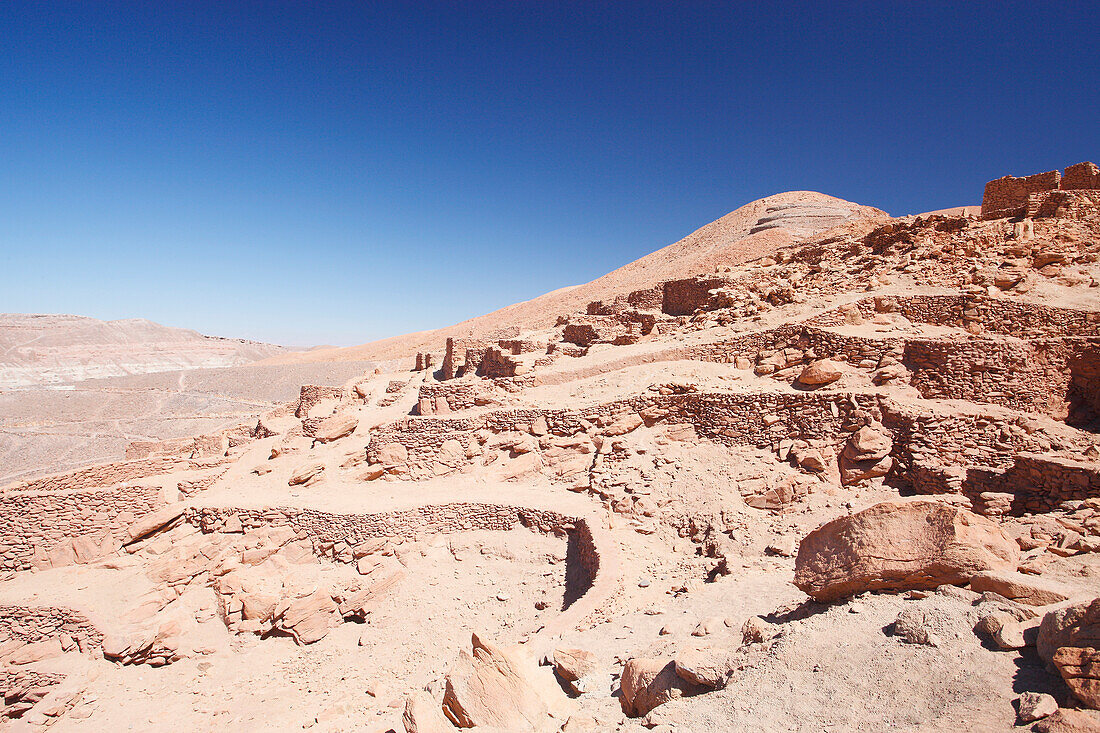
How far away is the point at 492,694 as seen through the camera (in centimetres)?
459

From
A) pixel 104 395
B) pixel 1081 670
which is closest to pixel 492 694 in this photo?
pixel 1081 670

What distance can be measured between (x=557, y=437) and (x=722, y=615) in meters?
5.57

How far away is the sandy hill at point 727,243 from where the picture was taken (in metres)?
27.5

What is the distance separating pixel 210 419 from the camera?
31516 mm

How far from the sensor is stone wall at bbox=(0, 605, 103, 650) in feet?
28.2

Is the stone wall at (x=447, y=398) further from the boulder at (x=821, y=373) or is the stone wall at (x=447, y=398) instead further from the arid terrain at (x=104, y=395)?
the arid terrain at (x=104, y=395)

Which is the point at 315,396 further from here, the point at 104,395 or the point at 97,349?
the point at 97,349

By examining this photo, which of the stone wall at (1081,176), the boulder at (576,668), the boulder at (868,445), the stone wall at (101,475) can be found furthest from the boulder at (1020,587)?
the stone wall at (1081,176)

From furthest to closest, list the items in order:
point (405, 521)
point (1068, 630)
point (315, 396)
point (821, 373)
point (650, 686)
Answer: point (315, 396) < point (821, 373) < point (405, 521) < point (650, 686) < point (1068, 630)

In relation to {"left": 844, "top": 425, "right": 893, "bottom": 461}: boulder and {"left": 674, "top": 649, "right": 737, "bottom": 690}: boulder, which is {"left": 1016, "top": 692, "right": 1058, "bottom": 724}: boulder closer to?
{"left": 674, "top": 649, "right": 737, "bottom": 690}: boulder

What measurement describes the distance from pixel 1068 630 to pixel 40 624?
13.0 metres

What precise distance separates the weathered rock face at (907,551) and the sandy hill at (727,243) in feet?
67.5

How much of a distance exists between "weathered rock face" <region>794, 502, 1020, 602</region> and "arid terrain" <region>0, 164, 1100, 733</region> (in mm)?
26

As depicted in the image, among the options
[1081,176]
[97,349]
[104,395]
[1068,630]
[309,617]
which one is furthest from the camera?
[97,349]
